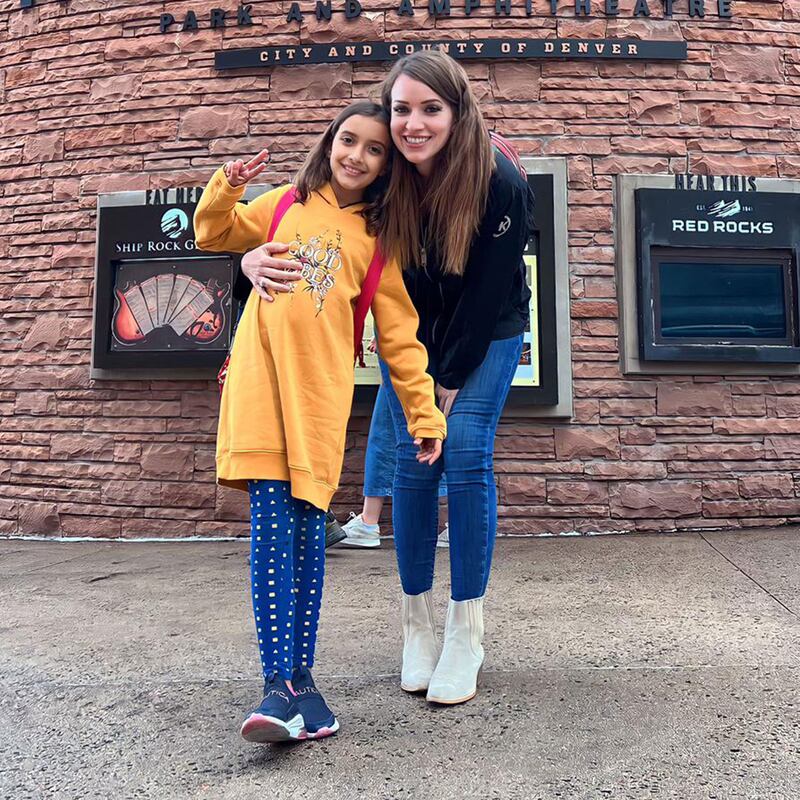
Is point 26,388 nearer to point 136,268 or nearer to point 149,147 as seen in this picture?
point 136,268

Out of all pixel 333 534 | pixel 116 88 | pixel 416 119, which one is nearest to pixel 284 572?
pixel 416 119

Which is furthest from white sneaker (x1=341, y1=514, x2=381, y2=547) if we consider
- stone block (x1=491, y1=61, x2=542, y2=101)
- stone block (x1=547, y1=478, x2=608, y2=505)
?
stone block (x1=491, y1=61, x2=542, y2=101)

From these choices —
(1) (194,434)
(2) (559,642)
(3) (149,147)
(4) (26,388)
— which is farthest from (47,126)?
(2) (559,642)

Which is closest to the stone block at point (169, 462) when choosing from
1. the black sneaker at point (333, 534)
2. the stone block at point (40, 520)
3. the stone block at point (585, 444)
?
the stone block at point (40, 520)

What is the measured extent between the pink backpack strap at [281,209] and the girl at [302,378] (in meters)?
0.01

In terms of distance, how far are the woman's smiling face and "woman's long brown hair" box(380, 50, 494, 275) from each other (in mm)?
28

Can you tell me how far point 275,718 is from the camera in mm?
1465

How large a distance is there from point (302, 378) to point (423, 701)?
0.89 m

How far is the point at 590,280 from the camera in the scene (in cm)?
430

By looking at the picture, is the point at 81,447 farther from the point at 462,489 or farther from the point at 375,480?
the point at 462,489

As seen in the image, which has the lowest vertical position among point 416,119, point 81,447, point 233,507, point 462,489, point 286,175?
point 233,507

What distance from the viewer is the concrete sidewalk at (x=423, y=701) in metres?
1.42

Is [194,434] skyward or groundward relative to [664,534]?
skyward

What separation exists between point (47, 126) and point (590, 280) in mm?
3801
